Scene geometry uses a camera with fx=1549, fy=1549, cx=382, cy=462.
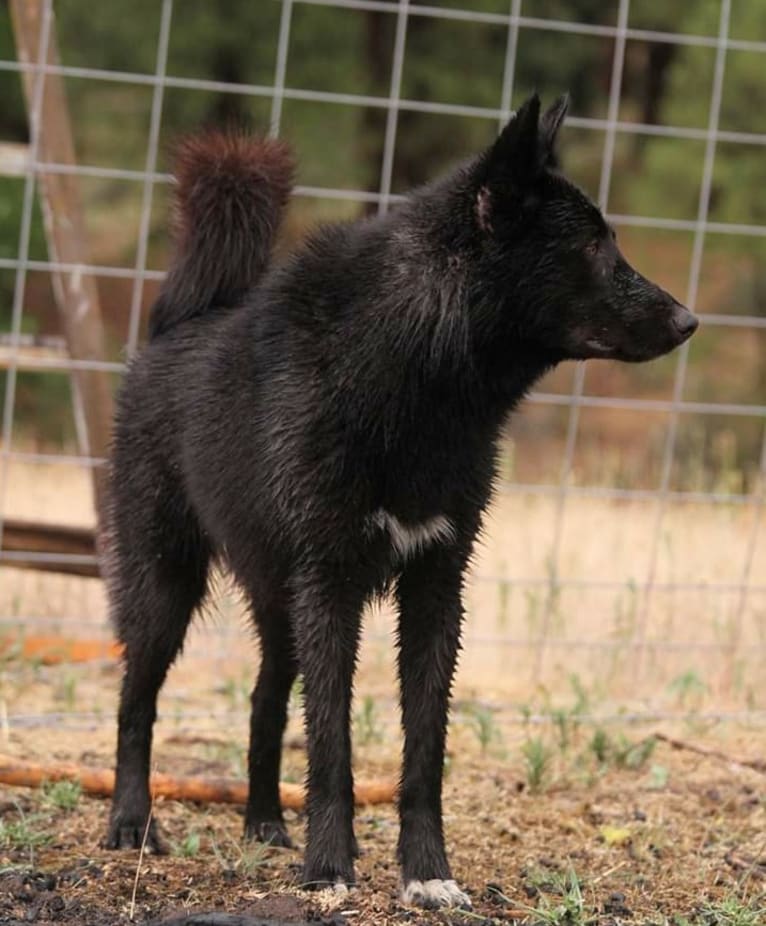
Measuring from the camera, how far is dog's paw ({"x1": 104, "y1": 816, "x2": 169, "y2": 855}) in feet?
12.0

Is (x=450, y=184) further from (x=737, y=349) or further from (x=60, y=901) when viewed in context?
(x=737, y=349)

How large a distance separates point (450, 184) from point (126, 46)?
36.5 ft

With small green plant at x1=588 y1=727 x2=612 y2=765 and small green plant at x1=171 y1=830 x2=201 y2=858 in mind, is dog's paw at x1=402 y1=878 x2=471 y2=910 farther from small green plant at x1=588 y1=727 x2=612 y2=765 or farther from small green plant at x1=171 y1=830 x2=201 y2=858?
small green plant at x1=588 y1=727 x2=612 y2=765

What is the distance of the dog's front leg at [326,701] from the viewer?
10.6 ft

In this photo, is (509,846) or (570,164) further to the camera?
(570,164)

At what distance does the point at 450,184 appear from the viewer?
317 centimetres

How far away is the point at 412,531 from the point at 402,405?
274 millimetres

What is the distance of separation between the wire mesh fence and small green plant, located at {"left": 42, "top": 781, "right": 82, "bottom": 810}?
96 centimetres

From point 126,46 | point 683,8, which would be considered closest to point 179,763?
point 126,46

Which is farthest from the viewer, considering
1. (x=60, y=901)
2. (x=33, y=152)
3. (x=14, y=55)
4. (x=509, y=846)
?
(x=14, y=55)

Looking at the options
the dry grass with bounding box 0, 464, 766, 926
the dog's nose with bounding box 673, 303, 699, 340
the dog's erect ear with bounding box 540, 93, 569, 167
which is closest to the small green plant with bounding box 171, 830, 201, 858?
the dry grass with bounding box 0, 464, 766, 926

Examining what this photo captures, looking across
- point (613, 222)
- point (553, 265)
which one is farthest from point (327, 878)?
point (613, 222)

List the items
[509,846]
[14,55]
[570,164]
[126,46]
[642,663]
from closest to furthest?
1. [509,846]
2. [642,663]
3. [14,55]
4. [126,46]
5. [570,164]

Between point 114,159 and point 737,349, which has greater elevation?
point 114,159
